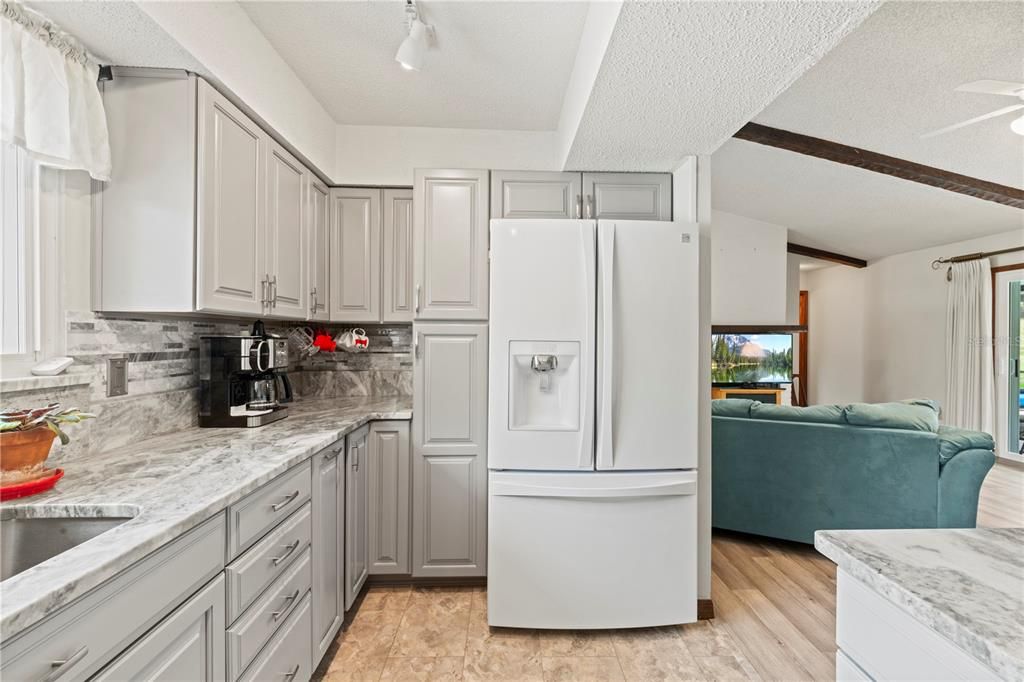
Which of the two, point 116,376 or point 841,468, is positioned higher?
point 116,376

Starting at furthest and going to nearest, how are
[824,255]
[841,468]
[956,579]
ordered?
[824,255]
[841,468]
[956,579]

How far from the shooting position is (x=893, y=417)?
263cm

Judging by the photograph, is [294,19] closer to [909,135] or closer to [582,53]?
[582,53]

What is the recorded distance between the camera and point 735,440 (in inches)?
115

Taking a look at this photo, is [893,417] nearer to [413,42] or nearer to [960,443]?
[960,443]

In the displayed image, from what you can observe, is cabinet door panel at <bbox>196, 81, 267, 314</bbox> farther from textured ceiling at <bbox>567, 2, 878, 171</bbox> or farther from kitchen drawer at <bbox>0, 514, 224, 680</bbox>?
textured ceiling at <bbox>567, 2, 878, 171</bbox>

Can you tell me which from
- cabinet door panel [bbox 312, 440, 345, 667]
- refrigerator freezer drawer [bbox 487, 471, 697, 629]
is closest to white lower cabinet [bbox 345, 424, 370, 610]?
cabinet door panel [bbox 312, 440, 345, 667]

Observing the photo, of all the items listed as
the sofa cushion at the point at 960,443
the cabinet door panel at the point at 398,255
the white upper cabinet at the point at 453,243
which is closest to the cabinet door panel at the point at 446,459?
the white upper cabinet at the point at 453,243

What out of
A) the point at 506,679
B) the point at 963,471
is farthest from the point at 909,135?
the point at 506,679

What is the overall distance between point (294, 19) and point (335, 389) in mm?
1956

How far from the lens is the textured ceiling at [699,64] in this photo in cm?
117

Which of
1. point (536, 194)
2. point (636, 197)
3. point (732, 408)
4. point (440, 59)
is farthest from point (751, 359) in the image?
point (440, 59)

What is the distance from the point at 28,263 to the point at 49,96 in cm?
48

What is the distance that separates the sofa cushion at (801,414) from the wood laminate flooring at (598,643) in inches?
35.3
